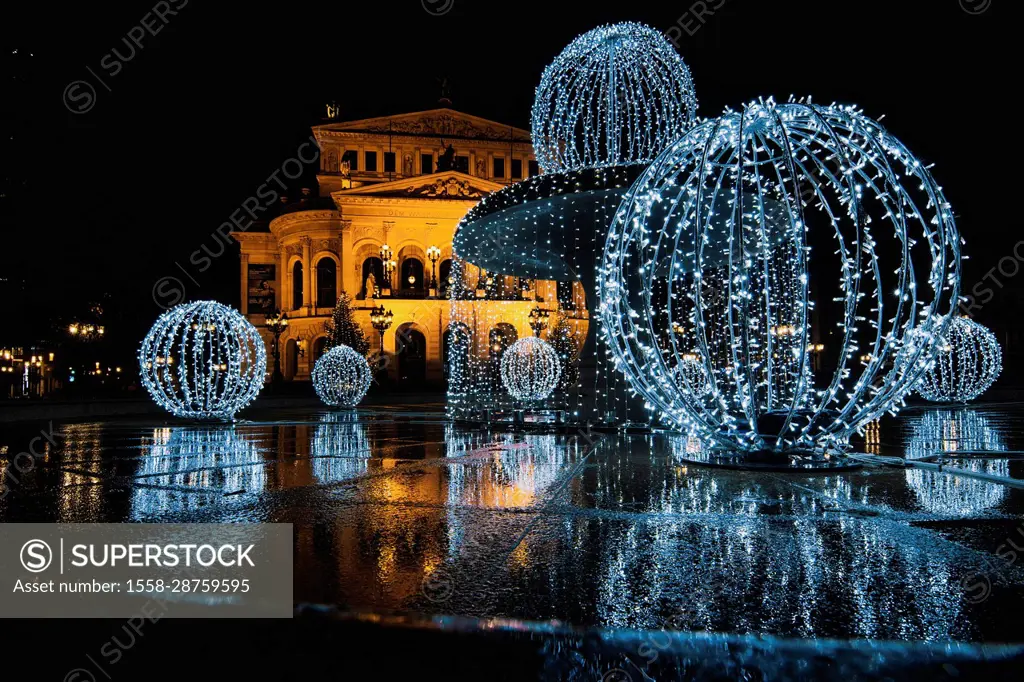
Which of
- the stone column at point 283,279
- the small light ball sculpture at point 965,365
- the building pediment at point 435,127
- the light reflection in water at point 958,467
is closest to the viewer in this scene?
the light reflection in water at point 958,467

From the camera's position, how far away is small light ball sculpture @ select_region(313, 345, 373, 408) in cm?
2183

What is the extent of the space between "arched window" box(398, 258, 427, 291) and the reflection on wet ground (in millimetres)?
39795

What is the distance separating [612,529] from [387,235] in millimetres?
43582

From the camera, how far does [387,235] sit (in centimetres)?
4631

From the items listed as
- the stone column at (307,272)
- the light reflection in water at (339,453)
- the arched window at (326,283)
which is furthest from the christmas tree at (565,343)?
the light reflection in water at (339,453)

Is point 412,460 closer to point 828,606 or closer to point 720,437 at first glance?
point 720,437

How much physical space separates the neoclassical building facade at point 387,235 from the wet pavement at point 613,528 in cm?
3372

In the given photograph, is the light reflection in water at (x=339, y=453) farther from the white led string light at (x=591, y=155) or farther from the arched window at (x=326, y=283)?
the arched window at (x=326, y=283)

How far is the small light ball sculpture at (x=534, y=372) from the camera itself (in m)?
21.7

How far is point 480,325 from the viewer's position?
40.4 meters

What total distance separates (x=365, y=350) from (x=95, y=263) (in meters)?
20.3

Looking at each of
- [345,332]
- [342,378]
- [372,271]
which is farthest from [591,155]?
[372,271]

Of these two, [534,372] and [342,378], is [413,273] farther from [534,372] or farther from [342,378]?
[534,372]

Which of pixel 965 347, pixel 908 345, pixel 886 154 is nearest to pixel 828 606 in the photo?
pixel 908 345
